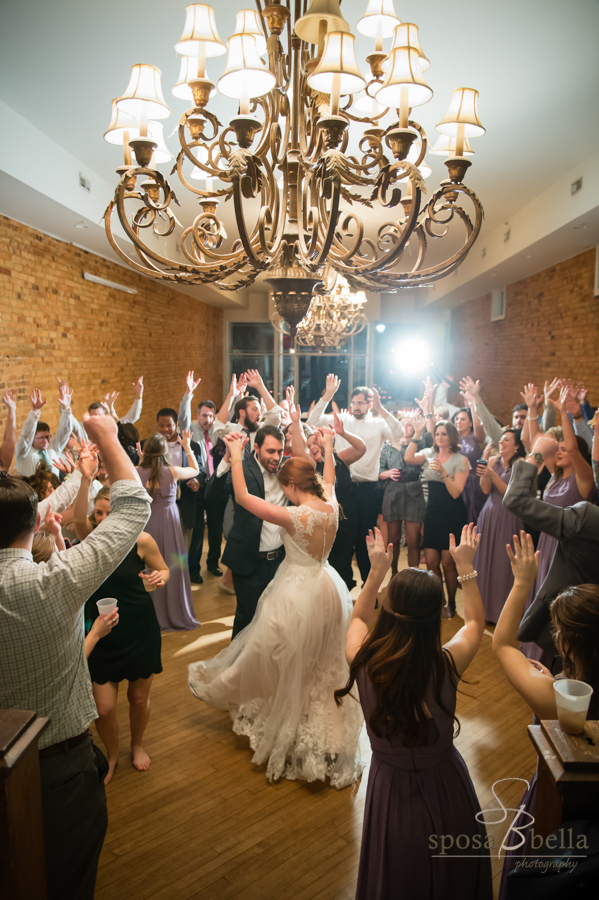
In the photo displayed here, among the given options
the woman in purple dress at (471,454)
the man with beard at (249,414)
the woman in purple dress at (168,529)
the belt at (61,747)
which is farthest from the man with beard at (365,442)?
the belt at (61,747)

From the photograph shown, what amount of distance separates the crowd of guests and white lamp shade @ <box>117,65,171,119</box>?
118 centimetres

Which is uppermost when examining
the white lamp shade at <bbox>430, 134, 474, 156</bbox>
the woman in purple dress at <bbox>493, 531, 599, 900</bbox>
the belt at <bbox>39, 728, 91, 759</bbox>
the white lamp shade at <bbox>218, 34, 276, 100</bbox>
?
the white lamp shade at <bbox>218, 34, 276, 100</bbox>

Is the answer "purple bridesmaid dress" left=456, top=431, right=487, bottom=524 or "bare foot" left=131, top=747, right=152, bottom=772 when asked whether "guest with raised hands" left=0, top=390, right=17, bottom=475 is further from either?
"purple bridesmaid dress" left=456, top=431, right=487, bottom=524

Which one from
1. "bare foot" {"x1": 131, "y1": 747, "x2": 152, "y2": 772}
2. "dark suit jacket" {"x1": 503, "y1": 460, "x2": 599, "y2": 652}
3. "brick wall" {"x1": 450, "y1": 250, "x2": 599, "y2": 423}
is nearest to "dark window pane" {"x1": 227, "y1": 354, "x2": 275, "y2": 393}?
"brick wall" {"x1": 450, "y1": 250, "x2": 599, "y2": 423}

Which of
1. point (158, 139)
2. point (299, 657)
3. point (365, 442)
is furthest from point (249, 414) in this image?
point (158, 139)

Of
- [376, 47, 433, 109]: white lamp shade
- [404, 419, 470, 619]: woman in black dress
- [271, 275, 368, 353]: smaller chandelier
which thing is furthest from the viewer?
[271, 275, 368, 353]: smaller chandelier

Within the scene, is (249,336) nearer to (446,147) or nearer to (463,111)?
(446,147)

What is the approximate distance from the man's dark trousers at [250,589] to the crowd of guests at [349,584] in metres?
0.01

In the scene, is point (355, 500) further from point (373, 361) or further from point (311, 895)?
point (373, 361)

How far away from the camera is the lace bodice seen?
8.72 feet

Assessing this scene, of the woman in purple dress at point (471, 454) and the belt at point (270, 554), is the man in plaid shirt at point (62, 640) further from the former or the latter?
the woman in purple dress at point (471, 454)

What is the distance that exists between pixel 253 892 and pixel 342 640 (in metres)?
1.05

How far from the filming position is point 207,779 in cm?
262

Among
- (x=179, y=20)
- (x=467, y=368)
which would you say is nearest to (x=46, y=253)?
(x=179, y=20)
